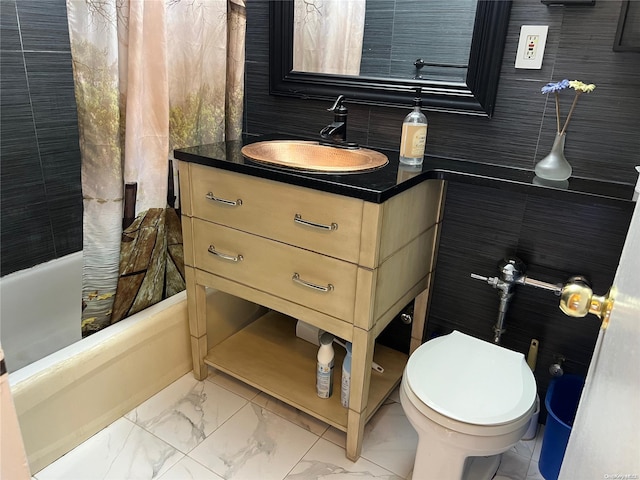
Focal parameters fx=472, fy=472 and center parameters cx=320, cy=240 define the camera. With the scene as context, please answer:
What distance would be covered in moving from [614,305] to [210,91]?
1566 mm

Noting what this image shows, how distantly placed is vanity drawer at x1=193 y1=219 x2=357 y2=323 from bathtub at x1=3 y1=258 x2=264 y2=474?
29 centimetres

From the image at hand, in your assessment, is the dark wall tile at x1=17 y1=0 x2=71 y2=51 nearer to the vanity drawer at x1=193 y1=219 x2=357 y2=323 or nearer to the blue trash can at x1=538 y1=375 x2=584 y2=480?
the vanity drawer at x1=193 y1=219 x2=357 y2=323

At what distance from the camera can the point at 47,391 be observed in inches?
53.4

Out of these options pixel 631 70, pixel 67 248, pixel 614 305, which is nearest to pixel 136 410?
pixel 67 248

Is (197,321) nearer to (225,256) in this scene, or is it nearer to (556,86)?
(225,256)

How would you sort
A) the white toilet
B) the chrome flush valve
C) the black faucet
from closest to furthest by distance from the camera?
the white toilet, the chrome flush valve, the black faucet

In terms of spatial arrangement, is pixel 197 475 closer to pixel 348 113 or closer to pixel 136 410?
pixel 136 410

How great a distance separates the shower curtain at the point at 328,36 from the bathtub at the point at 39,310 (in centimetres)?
127

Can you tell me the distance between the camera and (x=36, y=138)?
177 cm

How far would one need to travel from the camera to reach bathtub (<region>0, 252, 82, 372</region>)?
5.86 feet

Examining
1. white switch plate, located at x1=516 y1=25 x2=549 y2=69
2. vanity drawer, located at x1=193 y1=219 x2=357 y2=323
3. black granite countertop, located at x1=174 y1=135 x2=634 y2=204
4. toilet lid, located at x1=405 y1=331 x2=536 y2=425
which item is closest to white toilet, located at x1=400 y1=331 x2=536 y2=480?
toilet lid, located at x1=405 y1=331 x2=536 y2=425

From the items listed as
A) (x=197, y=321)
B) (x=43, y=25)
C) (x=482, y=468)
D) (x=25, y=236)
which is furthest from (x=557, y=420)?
(x=43, y=25)

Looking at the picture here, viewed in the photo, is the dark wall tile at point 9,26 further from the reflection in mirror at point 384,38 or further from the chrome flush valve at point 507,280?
the chrome flush valve at point 507,280

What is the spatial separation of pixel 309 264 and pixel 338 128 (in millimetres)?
509
